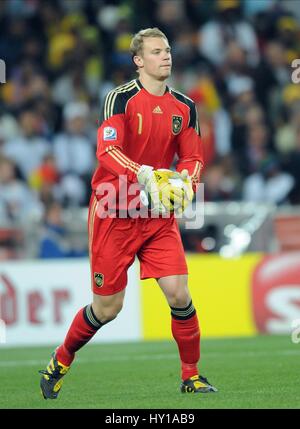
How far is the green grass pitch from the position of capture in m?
7.75

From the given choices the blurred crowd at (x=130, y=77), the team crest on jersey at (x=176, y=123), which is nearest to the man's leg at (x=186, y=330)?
the team crest on jersey at (x=176, y=123)

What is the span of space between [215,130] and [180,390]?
876 centimetres

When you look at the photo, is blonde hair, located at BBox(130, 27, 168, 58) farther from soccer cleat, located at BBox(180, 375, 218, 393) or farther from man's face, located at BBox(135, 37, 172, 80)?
soccer cleat, located at BBox(180, 375, 218, 393)

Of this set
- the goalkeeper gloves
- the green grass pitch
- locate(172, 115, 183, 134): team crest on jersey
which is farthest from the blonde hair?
the green grass pitch

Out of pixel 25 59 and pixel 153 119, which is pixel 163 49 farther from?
pixel 25 59

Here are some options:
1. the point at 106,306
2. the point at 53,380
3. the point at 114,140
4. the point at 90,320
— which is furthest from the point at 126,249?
the point at 53,380

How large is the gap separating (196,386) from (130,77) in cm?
1004

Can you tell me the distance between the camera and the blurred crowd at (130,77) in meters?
15.9

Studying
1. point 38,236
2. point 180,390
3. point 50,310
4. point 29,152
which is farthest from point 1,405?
point 29,152

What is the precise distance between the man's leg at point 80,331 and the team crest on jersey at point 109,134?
1.06 m

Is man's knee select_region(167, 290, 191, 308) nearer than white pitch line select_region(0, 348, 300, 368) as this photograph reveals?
Yes

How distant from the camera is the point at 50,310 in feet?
45.1

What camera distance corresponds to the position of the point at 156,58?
8.16 m

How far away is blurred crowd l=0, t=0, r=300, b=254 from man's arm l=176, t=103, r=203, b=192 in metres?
6.52
